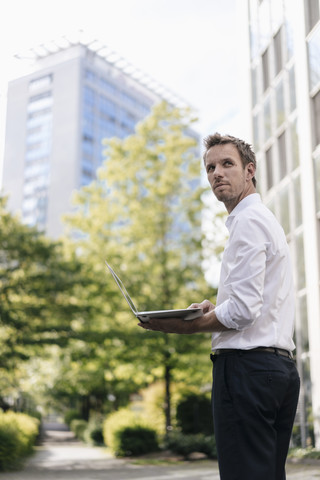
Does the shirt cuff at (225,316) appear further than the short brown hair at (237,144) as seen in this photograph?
No

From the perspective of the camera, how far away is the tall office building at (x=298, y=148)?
14945 millimetres

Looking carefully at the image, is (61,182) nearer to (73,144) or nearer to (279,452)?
(73,144)

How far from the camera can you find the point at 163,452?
15.8 m

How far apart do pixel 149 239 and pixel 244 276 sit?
15864 mm

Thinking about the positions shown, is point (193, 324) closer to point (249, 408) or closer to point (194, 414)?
point (249, 408)

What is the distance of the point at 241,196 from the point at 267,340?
0.62 metres

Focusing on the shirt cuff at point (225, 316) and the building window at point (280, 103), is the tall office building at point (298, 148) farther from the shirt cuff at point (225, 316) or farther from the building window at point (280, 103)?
the shirt cuff at point (225, 316)

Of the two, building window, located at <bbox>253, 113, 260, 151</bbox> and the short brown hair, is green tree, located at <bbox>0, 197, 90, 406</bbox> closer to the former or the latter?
building window, located at <bbox>253, 113, 260, 151</bbox>

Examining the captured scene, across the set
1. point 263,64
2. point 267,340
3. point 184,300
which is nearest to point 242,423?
point 267,340

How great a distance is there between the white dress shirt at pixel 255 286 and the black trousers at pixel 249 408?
2.7 inches

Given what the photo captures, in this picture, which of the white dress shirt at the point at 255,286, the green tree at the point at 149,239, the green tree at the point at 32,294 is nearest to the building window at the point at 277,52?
the green tree at the point at 149,239

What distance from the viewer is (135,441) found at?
1566 centimetres

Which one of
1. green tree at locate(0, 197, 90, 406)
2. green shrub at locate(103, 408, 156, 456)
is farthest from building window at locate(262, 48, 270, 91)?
green shrub at locate(103, 408, 156, 456)

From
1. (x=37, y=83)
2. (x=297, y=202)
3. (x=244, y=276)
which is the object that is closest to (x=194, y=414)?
(x=297, y=202)
